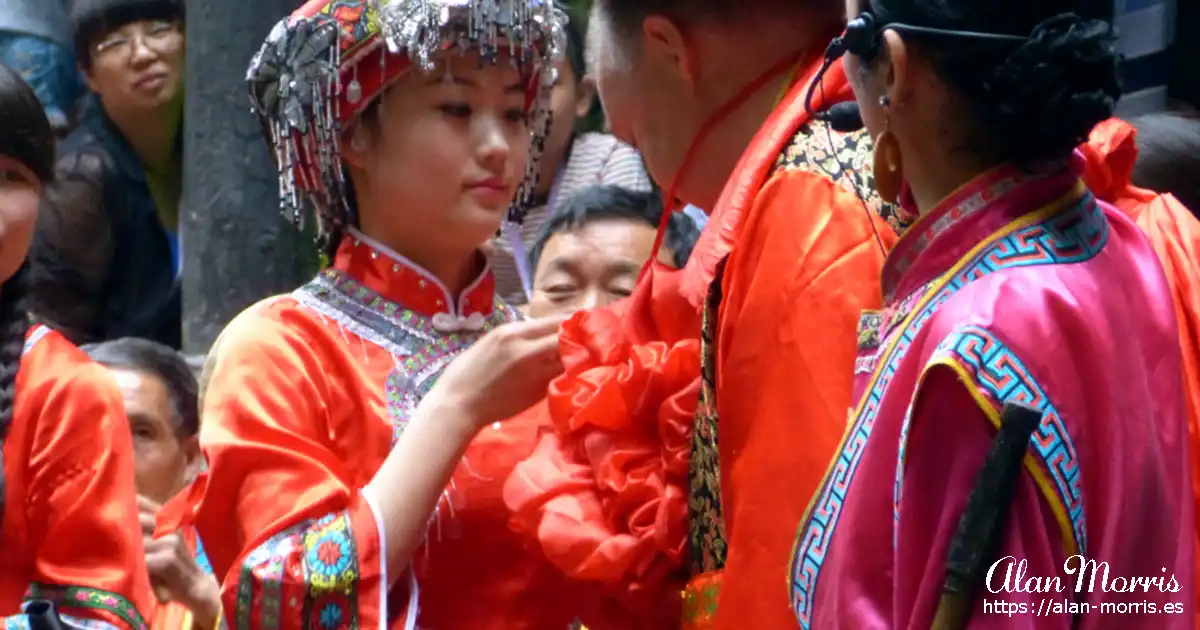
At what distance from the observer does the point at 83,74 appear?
15.5 ft

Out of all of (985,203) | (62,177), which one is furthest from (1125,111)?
(62,177)

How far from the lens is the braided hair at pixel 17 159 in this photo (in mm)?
2457

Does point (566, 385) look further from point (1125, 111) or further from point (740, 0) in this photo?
point (1125, 111)

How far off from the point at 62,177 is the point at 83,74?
0.42 m

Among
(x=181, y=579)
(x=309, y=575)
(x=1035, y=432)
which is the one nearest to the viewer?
(x=1035, y=432)

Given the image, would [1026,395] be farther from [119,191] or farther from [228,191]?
[119,191]

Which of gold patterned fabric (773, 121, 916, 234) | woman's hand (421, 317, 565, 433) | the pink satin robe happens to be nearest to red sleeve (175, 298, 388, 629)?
woman's hand (421, 317, 565, 433)

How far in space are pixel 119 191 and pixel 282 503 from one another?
100 inches

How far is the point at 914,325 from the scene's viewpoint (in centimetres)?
137

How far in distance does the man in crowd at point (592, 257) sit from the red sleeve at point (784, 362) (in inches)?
62.0

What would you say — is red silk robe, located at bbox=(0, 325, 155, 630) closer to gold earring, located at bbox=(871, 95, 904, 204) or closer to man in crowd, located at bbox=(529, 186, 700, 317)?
man in crowd, located at bbox=(529, 186, 700, 317)

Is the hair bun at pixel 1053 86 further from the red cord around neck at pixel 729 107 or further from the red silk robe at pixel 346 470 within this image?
the red silk robe at pixel 346 470

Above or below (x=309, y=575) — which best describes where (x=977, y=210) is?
above
